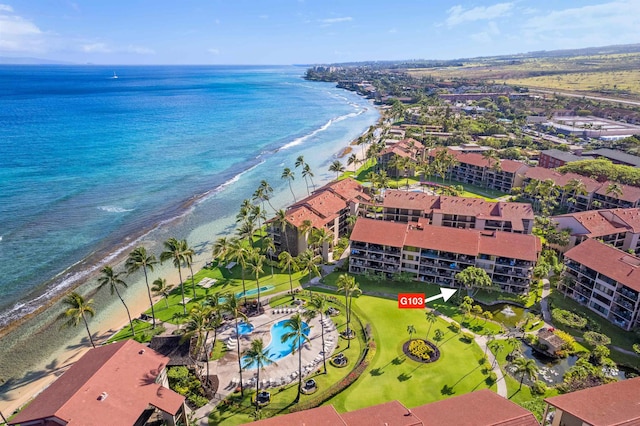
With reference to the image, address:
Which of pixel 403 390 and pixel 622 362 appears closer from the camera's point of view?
pixel 403 390

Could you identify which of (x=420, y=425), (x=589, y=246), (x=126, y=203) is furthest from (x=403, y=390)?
(x=126, y=203)

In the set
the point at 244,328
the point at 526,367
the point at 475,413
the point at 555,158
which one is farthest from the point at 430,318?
the point at 555,158

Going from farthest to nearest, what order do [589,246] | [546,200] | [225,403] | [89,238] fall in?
1. [546,200]
2. [89,238]
3. [589,246]
4. [225,403]

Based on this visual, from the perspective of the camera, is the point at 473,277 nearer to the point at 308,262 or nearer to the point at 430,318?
the point at 430,318

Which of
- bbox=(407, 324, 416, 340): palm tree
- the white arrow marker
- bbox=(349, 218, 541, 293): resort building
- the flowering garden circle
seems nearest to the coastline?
bbox=(349, 218, 541, 293): resort building

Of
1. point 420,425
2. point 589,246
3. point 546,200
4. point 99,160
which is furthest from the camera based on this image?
point 99,160

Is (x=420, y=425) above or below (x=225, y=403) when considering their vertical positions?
above

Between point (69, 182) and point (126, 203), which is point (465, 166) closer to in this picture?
point (126, 203)
